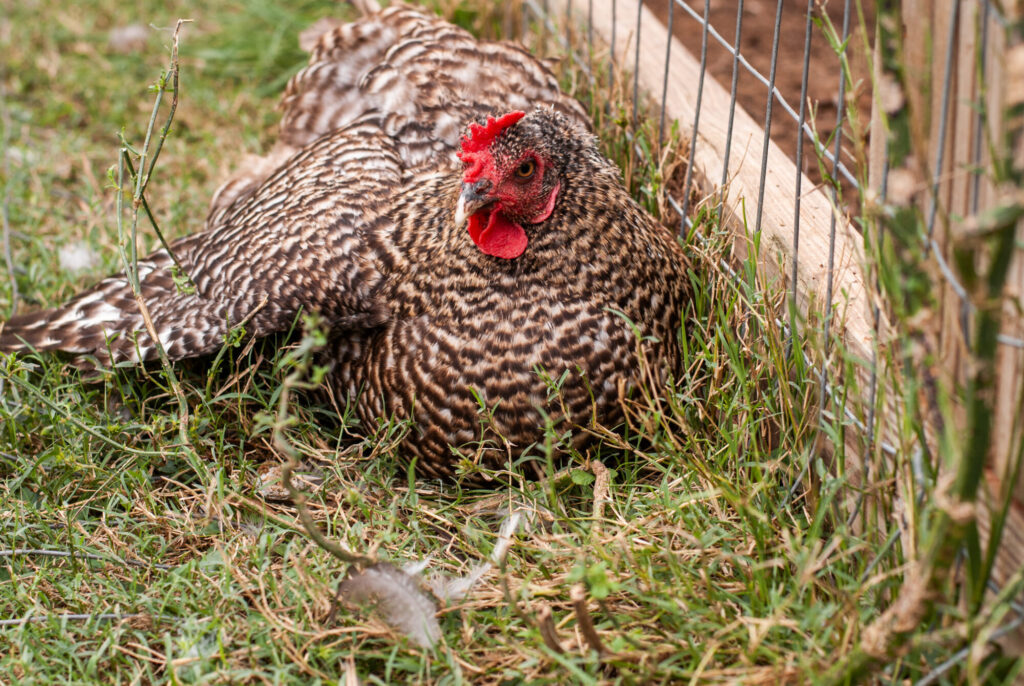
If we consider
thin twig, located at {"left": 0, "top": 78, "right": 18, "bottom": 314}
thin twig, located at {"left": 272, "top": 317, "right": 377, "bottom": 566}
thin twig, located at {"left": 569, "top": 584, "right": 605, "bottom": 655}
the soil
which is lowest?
thin twig, located at {"left": 569, "top": 584, "right": 605, "bottom": 655}

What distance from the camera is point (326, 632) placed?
1947 millimetres

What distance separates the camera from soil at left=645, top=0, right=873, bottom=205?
3.84m

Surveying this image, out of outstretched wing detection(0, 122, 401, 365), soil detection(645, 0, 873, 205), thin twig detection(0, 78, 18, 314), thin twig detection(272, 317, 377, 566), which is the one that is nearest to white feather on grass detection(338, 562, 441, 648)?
thin twig detection(272, 317, 377, 566)

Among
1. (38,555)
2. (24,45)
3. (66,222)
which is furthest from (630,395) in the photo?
(24,45)

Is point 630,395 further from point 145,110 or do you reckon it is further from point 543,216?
point 145,110

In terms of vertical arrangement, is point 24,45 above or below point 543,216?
above

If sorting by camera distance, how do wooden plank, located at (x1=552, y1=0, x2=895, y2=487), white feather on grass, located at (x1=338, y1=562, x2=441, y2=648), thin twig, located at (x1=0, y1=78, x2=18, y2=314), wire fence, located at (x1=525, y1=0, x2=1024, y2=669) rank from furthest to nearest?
thin twig, located at (x1=0, y1=78, x2=18, y2=314) < wooden plank, located at (x1=552, y1=0, x2=895, y2=487) < white feather on grass, located at (x1=338, y1=562, x2=441, y2=648) < wire fence, located at (x1=525, y1=0, x2=1024, y2=669)

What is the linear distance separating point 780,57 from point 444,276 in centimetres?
257

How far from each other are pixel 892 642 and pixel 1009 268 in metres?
0.66

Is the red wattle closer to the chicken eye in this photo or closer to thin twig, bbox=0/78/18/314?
the chicken eye

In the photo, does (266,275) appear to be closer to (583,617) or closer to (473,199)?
(473,199)

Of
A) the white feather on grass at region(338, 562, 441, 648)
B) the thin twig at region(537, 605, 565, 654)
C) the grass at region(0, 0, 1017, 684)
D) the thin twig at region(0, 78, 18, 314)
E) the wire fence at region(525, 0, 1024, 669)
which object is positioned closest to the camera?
the wire fence at region(525, 0, 1024, 669)

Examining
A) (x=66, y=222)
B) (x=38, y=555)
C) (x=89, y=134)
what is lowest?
(x=38, y=555)

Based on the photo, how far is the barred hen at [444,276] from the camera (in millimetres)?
2332
